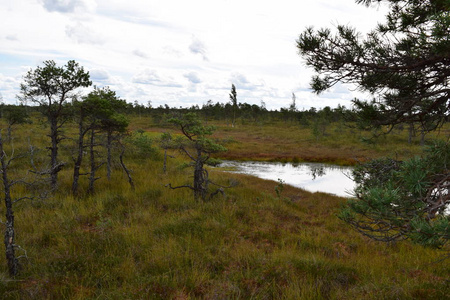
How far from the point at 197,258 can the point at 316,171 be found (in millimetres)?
23699

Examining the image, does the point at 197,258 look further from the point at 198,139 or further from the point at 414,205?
the point at 198,139

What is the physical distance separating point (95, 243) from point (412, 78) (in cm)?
739

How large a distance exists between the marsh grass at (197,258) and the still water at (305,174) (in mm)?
10991

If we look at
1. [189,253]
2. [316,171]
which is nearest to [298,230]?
[189,253]

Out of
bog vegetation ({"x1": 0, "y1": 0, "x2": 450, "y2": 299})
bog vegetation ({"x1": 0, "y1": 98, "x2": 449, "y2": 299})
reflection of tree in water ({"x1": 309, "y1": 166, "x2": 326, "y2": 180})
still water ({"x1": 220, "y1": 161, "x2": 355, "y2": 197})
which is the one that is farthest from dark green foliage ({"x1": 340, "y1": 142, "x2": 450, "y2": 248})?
reflection of tree in water ({"x1": 309, "y1": 166, "x2": 326, "y2": 180})

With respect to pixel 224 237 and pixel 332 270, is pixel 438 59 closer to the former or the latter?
pixel 332 270

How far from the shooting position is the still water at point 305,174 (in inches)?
827

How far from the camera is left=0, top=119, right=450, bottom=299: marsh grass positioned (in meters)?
4.22

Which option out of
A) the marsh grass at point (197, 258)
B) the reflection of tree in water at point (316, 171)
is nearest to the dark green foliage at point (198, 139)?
the marsh grass at point (197, 258)

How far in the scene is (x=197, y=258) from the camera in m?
5.39

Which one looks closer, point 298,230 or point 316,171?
point 298,230

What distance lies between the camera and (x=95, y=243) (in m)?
5.98

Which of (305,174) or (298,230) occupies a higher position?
(298,230)

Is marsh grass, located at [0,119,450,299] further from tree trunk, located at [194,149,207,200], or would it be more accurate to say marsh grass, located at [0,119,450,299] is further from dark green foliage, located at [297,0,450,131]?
dark green foliage, located at [297,0,450,131]
